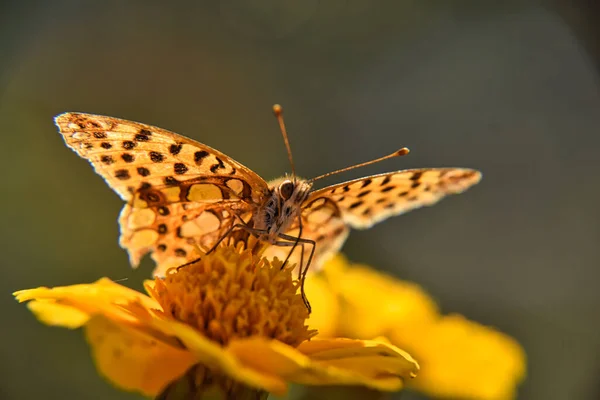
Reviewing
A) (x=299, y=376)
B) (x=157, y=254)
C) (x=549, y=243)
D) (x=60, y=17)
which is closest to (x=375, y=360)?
(x=299, y=376)

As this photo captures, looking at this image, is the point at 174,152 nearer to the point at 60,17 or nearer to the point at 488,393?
the point at 488,393

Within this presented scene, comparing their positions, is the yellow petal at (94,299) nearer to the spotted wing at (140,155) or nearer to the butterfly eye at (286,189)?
the spotted wing at (140,155)

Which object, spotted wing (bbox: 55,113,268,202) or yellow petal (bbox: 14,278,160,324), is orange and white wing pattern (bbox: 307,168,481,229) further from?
yellow petal (bbox: 14,278,160,324)

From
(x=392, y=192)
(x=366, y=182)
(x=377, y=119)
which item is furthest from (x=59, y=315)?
(x=377, y=119)

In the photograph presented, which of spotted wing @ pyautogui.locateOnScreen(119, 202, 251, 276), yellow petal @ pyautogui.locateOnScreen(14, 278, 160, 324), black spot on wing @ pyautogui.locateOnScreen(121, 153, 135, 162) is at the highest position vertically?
black spot on wing @ pyautogui.locateOnScreen(121, 153, 135, 162)

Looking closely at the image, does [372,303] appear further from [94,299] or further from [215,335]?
[94,299]

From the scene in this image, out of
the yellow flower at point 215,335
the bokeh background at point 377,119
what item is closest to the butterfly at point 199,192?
the yellow flower at point 215,335

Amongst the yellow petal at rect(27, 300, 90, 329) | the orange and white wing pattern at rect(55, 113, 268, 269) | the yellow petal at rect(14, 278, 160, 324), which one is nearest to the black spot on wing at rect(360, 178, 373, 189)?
the orange and white wing pattern at rect(55, 113, 268, 269)
